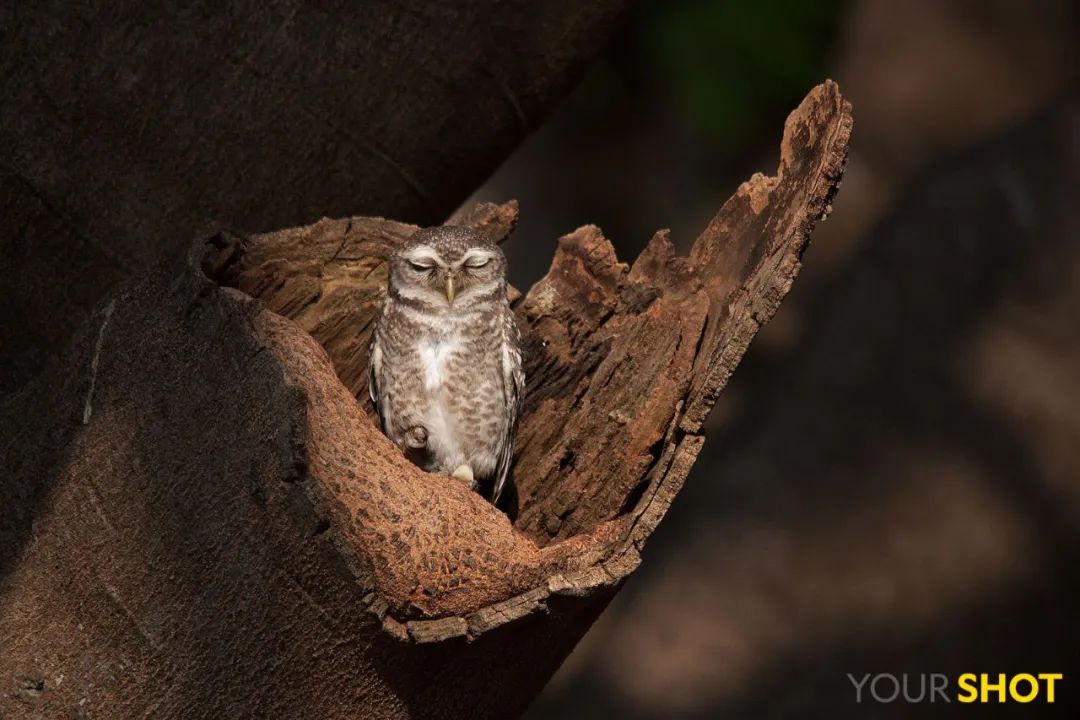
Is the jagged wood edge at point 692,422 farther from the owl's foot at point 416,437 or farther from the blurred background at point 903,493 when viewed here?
the blurred background at point 903,493

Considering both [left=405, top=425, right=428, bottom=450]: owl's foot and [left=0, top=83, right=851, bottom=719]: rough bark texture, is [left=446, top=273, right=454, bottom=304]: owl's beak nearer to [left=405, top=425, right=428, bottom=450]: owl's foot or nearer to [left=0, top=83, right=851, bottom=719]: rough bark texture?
[left=405, top=425, right=428, bottom=450]: owl's foot

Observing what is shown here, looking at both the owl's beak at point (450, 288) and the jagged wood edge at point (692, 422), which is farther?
the owl's beak at point (450, 288)

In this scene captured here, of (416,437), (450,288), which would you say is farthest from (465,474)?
(450,288)

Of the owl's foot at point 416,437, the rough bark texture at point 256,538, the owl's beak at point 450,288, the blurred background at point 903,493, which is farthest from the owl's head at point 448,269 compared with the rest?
the blurred background at point 903,493

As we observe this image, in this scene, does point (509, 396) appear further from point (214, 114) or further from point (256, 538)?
point (256, 538)

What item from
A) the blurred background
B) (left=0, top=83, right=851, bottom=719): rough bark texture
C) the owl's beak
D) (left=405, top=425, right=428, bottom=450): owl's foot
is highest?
the blurred background

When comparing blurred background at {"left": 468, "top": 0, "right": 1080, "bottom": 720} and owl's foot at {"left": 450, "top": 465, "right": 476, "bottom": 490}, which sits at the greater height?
blurred background at {"left": 468, "top": 0, "right": 1080, "bottom": 720}

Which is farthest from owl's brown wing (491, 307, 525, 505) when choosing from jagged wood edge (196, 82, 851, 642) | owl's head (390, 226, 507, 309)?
jagged wood edge (196, 82, 851, 642)

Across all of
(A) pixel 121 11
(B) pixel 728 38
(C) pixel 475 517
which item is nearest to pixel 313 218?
(A) pixel 121 11
